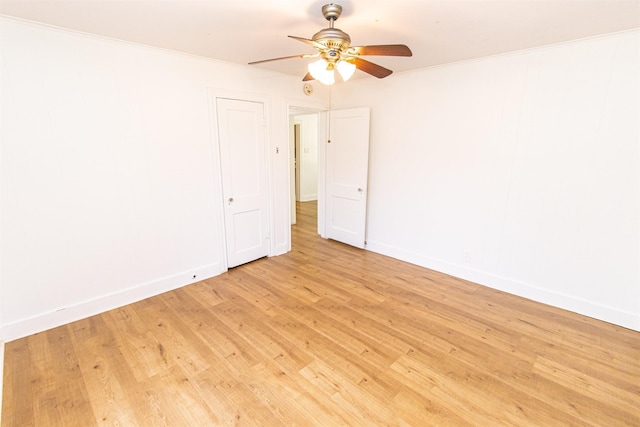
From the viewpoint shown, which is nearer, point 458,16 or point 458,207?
point 458,16

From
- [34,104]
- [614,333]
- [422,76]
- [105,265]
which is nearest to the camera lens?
[34,104]

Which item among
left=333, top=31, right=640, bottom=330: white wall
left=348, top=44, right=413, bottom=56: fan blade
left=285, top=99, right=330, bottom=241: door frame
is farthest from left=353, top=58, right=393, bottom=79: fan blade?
left=285, top=99, right=330, bottom=241: door frame

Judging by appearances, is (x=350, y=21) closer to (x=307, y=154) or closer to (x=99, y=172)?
(x=99, y=172)

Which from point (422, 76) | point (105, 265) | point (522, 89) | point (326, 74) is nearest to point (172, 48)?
point (326, 74)

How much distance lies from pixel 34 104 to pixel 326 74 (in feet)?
7.17

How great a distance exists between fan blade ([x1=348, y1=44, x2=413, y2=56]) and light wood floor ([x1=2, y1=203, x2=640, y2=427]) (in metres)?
2.09

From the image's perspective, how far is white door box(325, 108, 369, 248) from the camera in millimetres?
4066

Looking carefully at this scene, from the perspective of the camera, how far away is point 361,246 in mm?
4355

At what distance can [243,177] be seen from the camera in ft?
11.7

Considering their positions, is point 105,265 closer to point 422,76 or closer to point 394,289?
point 394,289

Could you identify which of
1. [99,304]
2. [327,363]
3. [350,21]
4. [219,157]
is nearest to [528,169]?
[350,21]

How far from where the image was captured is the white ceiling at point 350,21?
1.87 m

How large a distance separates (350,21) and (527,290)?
118 inches

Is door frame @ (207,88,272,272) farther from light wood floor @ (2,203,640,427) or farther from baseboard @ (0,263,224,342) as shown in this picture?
light wood floor @ (2,203,640,427)
